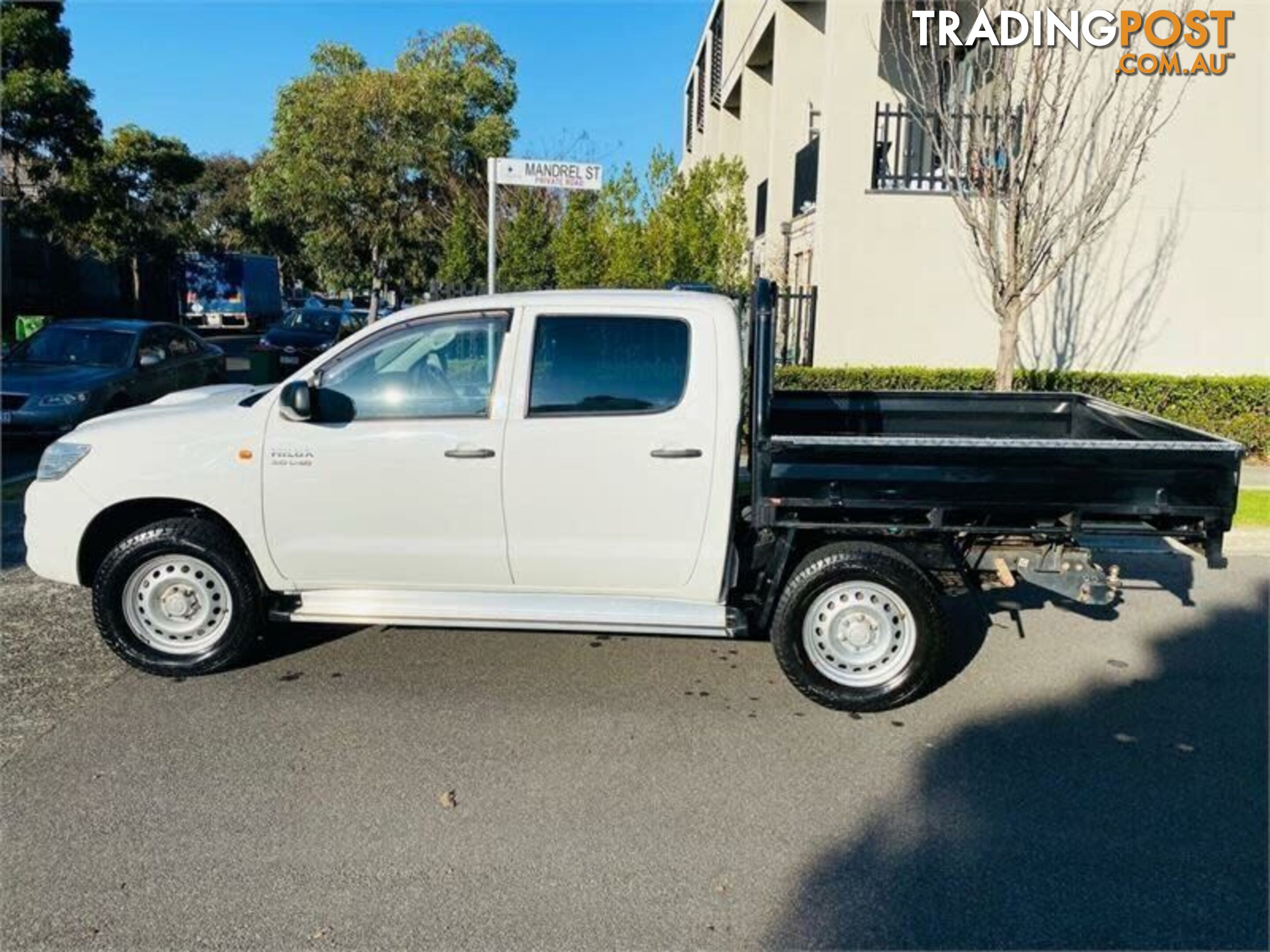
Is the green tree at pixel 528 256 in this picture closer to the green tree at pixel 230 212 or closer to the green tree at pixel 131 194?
the green tree at pixel 131 194

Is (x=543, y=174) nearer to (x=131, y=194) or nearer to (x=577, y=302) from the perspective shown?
(x=577, y=302)

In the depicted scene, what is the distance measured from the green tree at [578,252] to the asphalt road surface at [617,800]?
9971 millimetres

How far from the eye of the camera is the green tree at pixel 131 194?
2616cm

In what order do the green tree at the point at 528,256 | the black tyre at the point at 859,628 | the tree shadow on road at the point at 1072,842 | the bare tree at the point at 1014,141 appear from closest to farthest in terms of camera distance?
the tree shadow on road at the point at 1072,842, the black tyre at the point at 859,628, the bare tree at the point at 1014,141, the green tree at the point at 528,256

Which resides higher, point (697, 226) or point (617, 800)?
point (697, 226)

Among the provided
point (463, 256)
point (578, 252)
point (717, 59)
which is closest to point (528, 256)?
point (578, 252)

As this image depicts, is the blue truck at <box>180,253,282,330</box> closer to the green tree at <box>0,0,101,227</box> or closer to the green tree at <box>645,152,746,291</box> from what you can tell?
the green tree at <box>0,0,101,227</box>

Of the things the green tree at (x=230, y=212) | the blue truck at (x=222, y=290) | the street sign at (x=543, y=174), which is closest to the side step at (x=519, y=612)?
the street sign at (x=543, y=174)

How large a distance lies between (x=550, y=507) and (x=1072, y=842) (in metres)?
2.59

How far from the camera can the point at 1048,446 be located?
4328 mm

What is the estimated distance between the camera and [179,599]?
4875mm

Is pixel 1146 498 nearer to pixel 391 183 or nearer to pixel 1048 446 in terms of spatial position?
pixel 1048 446

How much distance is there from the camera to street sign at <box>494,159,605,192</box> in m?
10.1

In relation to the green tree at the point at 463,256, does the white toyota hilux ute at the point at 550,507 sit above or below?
below
